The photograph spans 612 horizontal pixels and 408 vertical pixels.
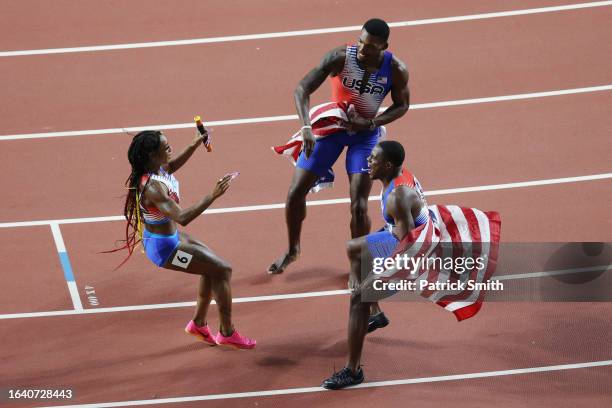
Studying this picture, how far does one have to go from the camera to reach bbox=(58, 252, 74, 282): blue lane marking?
9625mm

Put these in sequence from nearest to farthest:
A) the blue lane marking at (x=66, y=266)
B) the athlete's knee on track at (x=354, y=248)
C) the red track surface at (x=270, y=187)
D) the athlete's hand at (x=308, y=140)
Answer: the athlete's knee on track at (x=354, y=248) < the red track surface at (x=270, y=187) < the athlete's hand at (x=308, y=140) < the blue lane marking at (x=66, y=266)

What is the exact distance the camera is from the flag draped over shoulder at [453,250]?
7965 millimetres

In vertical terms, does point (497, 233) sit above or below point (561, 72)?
below

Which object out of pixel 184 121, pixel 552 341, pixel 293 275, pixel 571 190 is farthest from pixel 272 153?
pixel 552 341

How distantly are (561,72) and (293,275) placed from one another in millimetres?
4604

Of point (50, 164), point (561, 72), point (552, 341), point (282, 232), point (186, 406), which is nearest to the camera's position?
point (186, 406)

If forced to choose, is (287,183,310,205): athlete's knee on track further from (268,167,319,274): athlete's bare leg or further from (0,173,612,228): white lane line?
(0,173,612,228): white lane line

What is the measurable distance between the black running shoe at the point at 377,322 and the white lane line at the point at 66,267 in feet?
7.76

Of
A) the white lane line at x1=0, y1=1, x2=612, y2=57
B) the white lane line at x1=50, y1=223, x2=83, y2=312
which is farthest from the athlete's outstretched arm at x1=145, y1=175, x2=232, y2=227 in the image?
the white lane line at x1=0, y1=1, x2=612, y2=57

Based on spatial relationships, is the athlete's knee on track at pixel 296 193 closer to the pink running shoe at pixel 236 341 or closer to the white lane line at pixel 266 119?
the pink running shoe at pixel 236 341

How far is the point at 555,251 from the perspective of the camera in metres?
9.80

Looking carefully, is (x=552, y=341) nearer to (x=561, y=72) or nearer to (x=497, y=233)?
(x=497, y=233)

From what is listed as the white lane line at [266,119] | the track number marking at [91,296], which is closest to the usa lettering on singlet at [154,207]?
the track number marking at [91,296]

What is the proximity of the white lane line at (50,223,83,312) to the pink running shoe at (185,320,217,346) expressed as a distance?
1071 mm
